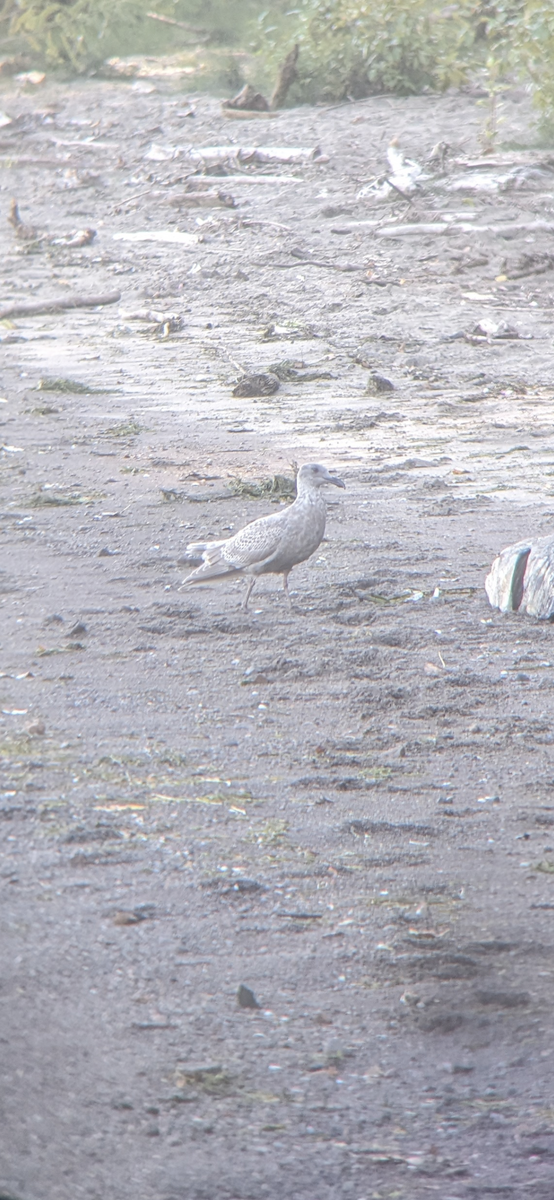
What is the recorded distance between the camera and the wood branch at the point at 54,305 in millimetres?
13680

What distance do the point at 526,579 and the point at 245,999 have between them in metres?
3.19

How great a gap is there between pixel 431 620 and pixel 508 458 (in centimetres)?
288

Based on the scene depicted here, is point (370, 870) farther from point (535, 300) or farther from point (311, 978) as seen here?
point (535, 300)

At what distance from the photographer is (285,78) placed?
59.2ft

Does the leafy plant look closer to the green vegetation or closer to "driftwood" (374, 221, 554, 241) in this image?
the green vegetation

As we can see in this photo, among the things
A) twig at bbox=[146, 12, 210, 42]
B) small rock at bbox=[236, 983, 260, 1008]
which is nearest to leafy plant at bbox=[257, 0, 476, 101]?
twig at bbox=[146, 12, 210, 42]

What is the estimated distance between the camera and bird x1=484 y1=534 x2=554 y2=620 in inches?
234

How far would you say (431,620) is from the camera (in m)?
6.07

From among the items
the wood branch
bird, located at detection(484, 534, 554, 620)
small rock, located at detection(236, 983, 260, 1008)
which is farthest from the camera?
the wood branch

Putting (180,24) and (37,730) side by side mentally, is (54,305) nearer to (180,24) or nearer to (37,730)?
(37,730)

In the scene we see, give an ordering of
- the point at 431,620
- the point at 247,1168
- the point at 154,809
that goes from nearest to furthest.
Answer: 1. the point at 247,1168
2. the point at 154,809
3. the point at 431,620

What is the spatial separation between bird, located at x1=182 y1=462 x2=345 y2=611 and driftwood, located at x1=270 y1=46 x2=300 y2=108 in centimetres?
1325

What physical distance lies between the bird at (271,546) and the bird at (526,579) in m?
0.84

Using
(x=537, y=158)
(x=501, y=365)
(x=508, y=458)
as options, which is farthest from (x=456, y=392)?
(x=537, y=158)
